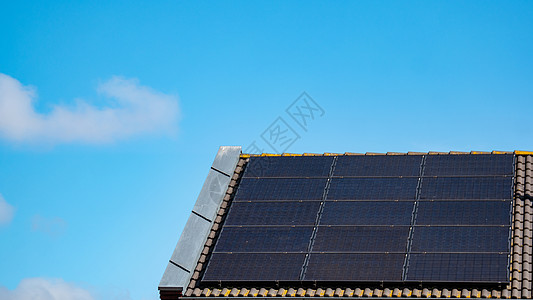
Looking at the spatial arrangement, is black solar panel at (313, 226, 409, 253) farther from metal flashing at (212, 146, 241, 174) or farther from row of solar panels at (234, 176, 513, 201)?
metal flashing at (212, 146, 241, 174)

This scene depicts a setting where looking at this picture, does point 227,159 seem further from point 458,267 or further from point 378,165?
point 458,267

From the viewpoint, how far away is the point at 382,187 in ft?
90.0

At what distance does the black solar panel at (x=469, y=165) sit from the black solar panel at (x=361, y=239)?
3156 millimetres

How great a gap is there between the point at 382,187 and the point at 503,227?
436cm

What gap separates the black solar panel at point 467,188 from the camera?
2606 centimetres

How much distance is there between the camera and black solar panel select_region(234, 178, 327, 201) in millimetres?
27859

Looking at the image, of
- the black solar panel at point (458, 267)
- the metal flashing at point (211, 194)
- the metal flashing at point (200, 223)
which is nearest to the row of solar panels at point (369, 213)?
the metal flashing at point (211, 194)

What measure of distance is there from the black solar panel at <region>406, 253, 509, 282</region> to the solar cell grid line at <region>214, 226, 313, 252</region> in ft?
11.8

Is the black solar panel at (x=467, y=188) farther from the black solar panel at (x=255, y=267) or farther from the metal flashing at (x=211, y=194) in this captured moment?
the metal flashing at (x=211, y=194)

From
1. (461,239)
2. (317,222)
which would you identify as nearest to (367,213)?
(317,222)

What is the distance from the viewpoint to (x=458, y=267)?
23.6 m

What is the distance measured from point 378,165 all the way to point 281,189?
11.2ft

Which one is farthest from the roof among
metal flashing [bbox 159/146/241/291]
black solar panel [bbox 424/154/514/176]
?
black solar panel [bbox 424/154/514/176]

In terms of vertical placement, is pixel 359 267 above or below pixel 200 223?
below
